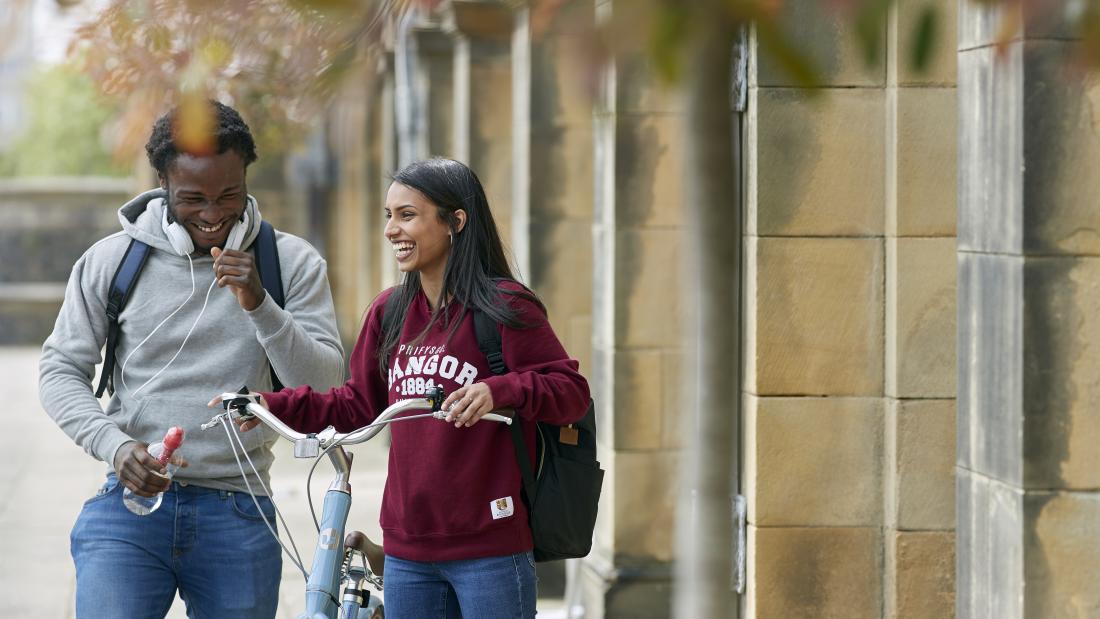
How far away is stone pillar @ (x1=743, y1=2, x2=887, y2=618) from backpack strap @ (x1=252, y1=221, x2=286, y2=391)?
1853 millimetres

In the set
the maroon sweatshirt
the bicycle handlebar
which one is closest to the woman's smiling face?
the maroon sweatshirt

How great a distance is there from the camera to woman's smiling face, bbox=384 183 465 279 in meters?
3.94

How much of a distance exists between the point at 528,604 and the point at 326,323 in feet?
2.74

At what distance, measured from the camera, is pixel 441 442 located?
12.6 ft

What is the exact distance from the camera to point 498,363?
3.83 meters

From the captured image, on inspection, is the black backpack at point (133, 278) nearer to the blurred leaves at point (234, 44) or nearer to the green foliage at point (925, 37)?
the blurred leaves at point (234, 44)

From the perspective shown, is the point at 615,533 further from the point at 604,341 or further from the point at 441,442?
the point at 441,442

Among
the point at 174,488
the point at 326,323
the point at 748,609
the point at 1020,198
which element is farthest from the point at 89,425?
the point at 748,609

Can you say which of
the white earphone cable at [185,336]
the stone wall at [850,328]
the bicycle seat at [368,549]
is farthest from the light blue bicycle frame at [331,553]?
the stone wall at [850,328]

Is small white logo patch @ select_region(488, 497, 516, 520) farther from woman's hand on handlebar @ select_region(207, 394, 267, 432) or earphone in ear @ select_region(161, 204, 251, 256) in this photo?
earphone in ear @ select_region(161, 204, 251, 256)

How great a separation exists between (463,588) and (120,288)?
3.44 ft

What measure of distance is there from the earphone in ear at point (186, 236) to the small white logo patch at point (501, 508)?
0.83 m

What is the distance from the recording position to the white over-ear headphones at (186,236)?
388 cm

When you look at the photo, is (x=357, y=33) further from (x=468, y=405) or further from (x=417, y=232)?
(x=417, y=232)
